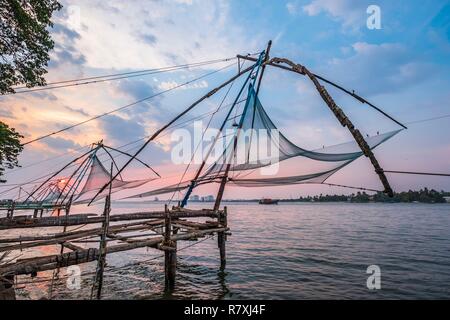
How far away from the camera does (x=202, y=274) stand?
11.9 meters

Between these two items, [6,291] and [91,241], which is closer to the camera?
[6,291]

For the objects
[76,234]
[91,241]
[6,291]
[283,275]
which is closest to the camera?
[6,291]

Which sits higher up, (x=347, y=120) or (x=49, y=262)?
(x=347, y=120)

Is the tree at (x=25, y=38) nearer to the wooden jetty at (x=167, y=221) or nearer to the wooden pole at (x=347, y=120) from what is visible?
the wooden jetty at (x=167, y=221)

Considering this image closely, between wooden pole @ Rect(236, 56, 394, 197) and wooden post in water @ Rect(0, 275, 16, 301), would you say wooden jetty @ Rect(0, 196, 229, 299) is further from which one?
wooden pole @ Rect(236, 56, 394, 197)

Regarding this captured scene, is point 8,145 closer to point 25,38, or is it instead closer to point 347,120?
point 25,38

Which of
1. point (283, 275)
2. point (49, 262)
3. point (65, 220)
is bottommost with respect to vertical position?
point (283, 275)

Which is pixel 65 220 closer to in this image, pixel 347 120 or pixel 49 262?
pixel 49 262

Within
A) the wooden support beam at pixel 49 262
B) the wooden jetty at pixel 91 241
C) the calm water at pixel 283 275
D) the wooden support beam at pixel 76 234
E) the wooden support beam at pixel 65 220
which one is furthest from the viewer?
the calm water at pixel 283 275

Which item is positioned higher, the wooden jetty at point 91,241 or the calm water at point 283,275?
the wooden jetty at point 91,241

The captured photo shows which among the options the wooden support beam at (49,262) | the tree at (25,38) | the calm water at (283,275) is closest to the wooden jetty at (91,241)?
the wooden support beam at (49,262)

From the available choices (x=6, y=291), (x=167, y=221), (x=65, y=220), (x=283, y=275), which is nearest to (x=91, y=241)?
(x=65, y=220)

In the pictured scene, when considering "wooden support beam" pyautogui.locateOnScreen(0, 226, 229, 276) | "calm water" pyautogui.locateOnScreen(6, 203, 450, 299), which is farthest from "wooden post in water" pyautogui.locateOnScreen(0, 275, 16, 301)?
"calm water" pyautogui.locateOnScreen(6, 203, 450, 299)

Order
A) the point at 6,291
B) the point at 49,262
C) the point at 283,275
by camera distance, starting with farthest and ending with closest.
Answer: the point at 283,275, the point at 49,262, the point at 6,291
